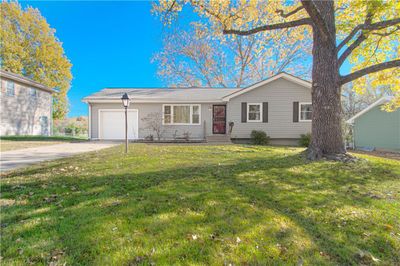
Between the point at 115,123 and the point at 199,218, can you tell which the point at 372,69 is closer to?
the point at 199,218

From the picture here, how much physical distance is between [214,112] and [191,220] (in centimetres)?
1211

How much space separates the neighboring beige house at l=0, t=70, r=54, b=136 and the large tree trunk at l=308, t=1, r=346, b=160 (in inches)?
823

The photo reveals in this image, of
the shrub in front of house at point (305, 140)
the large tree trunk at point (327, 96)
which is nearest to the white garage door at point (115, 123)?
the shrub in front of house at point (305, 140)

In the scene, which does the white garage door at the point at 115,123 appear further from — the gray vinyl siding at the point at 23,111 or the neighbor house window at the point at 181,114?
the gray vinyl siding at the point at 23,111

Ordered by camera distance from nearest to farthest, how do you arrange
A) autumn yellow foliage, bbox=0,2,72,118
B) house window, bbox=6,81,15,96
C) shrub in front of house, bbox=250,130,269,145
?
shrub in front of house, bbox=250,130,269,145, house window, bbox=6,81,15,96, autumn yellow foliage, bbox=0,2,72,118

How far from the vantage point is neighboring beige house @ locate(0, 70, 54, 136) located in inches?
623

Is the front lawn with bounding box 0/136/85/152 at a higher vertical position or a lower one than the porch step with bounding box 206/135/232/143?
lower

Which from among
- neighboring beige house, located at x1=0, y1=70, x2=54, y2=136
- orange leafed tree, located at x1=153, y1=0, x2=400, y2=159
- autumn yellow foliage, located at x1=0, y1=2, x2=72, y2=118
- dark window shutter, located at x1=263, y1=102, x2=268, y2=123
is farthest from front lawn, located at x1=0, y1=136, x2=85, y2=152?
autumn yellow foliage, located at x1=0, y1=2, x2=72, y2=118

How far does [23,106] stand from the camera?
17609 mm

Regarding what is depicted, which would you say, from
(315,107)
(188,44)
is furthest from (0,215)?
(188,44)

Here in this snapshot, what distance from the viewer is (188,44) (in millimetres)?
22891

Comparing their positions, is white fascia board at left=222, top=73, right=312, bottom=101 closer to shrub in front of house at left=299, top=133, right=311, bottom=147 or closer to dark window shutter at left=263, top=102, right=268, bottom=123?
dark window shutter at left=263, top=102, right=268, bottom=123

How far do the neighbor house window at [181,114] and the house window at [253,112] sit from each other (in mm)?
3587

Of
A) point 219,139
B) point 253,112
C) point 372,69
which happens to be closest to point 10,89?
point 219,139
